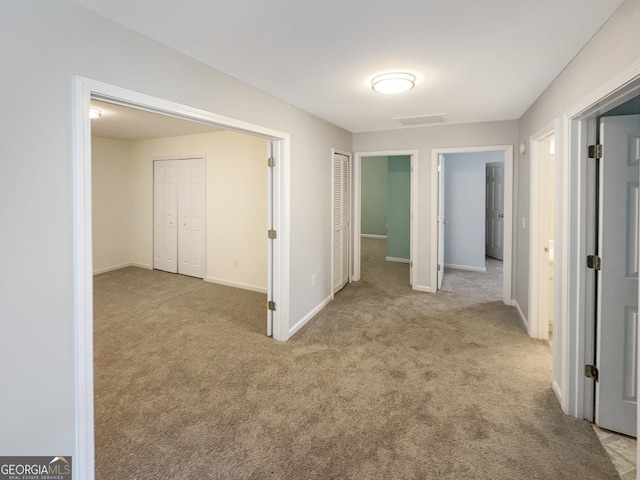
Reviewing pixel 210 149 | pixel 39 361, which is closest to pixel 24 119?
pixel 39 361

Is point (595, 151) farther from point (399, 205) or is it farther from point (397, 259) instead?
point (397, 259)

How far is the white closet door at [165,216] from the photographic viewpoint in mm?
5723

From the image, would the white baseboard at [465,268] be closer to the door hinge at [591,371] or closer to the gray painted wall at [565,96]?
the gray painted wall at [565,96]

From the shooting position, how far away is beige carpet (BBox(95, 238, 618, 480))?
5.87 feet

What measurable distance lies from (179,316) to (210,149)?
2.68 meters

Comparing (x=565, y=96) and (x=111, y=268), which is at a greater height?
(x=565, y=96)

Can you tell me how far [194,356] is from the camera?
2959 mm

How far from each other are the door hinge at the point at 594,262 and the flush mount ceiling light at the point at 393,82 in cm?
171

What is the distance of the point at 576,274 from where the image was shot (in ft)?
7.00

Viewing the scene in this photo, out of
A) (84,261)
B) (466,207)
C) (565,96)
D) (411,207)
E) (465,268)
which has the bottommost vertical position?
(465,268)

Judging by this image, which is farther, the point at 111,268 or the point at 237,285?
the point at 111,268

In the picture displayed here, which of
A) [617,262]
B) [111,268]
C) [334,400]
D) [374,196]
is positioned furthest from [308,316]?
[374,196]

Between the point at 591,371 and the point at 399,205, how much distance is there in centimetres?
509

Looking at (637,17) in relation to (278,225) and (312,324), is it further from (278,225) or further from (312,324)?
(312,324)
